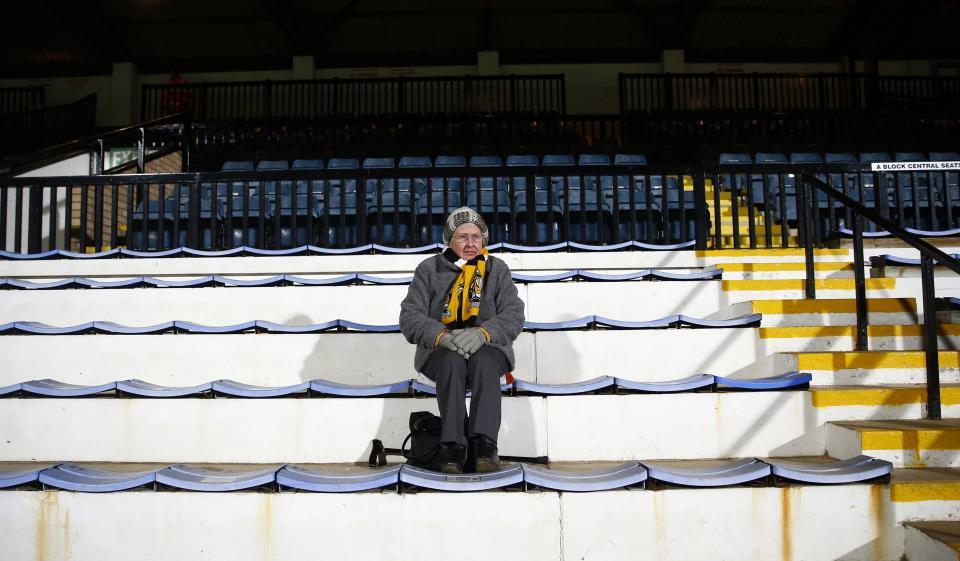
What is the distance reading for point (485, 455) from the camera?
95.0 inches

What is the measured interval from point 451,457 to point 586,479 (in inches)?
17.8

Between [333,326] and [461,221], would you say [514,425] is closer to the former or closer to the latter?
[461,221]

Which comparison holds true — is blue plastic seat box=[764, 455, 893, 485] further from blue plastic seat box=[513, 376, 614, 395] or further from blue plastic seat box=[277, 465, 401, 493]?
blue plastic seat box=[277, 465, 401, 493]

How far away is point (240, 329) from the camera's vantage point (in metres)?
3.25

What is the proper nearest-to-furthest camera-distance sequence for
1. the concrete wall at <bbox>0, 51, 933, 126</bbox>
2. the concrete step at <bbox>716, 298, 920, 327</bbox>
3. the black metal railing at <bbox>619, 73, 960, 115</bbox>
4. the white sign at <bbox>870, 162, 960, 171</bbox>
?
the concrete step at <bbox>716, 298, 920, 327</bbox> < the white sign at <bbox>870, 162, 960, 171</bbox> < the black metal railing at <bbox>619, 73, 960, 115</bbox> < the concrete wall at <bbox>0, 51, 933, 126</bbox>

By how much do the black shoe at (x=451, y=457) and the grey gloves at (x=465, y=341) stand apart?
1.02 feet

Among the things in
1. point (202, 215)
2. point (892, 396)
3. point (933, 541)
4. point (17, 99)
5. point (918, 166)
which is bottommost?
point (933, 541)

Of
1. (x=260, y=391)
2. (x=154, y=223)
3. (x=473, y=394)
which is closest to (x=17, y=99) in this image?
(x=154, y=223)

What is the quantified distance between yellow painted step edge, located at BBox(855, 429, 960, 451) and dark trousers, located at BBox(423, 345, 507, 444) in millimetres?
1244

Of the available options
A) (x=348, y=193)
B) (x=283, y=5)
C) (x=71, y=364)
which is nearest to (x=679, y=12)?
(x=283, y=5)

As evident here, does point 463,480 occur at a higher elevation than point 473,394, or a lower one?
lower

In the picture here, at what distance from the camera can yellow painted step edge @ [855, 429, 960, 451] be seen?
2.46m

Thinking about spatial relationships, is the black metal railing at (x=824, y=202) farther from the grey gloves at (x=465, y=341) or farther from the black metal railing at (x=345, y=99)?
the black metal railing at (x=345, y=99)

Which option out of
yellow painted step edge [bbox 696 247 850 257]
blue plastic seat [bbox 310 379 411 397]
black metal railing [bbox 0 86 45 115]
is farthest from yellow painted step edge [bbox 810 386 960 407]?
black metal railing [bbox 0 86 45 115]
